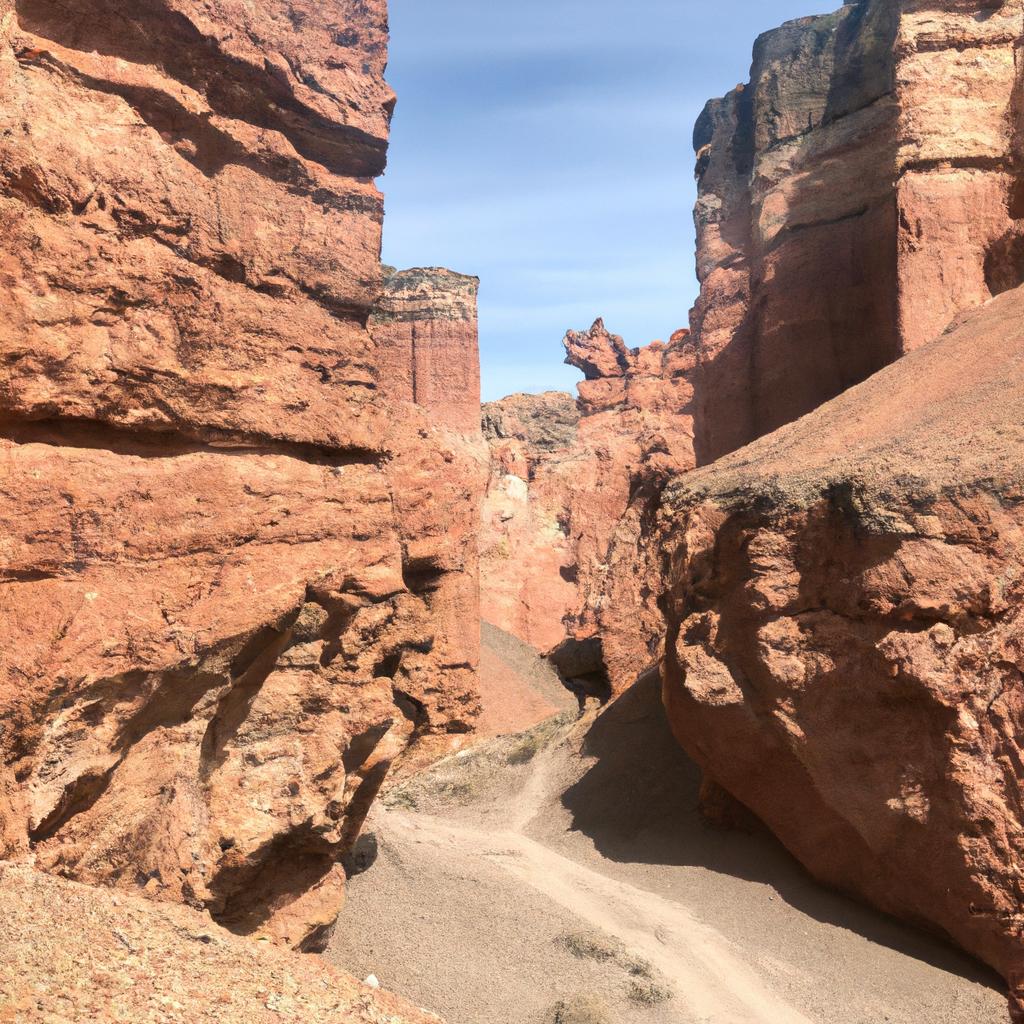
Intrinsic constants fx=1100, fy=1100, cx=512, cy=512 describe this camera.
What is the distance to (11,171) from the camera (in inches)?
229

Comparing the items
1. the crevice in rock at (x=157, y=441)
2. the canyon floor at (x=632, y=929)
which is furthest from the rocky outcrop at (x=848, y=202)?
the crevice in rock at (x=157, y=441)

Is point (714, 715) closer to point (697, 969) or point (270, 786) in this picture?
point (697, 969)

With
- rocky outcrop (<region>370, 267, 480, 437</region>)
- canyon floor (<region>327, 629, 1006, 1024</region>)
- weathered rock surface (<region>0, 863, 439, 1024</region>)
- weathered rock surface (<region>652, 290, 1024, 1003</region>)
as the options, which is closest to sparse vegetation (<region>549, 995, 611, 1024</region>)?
canyon floor (<region>327, 629, 1006, 1024</region>)

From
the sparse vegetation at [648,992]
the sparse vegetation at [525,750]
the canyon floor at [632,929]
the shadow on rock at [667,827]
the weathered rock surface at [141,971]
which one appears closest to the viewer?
the weathered rock surface at [141,971]

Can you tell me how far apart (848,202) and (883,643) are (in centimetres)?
1207

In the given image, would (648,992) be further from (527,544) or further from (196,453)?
(527,544)

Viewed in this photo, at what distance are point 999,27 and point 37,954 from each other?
752 inches

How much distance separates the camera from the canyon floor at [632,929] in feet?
30.8

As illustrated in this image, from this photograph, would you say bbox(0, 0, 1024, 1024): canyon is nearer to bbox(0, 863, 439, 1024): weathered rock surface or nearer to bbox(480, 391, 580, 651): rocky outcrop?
bbox(0, 863, 439, 1024): weathered rock surface

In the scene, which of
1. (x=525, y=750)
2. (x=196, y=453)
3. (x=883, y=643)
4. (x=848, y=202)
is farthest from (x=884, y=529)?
(x=848, y=202)

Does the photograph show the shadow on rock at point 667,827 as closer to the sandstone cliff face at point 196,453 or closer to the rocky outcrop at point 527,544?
the sandstone cliff face at point 196,453

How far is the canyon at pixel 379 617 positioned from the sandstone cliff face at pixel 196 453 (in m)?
0.02

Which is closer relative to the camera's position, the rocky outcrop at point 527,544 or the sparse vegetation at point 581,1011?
the sparse vegetation at point 581,1011

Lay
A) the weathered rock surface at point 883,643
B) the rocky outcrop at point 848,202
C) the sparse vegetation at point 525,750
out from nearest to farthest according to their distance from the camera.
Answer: the weathered rock surface at point 883,643
the rocky outcrop at point 848,202
the sparse vegetation at point 525,750
